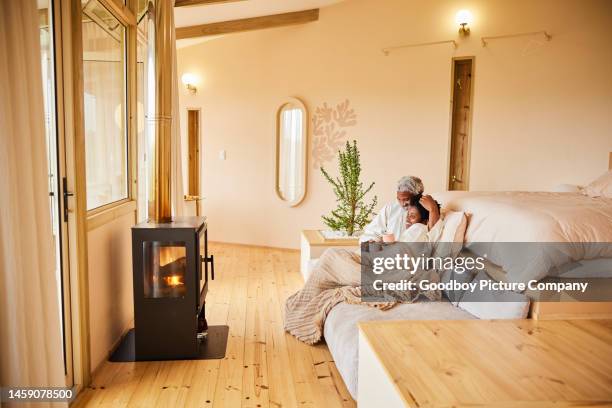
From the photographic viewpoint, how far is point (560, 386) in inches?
56.8

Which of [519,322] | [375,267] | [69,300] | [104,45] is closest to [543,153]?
[375,267]

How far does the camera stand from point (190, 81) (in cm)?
569

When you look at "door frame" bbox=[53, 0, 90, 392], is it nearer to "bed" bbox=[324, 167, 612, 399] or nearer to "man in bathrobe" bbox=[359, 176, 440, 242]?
"bed" bbox=[324, 167, 612, 399]

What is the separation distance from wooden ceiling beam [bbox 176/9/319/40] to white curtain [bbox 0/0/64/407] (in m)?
3.78

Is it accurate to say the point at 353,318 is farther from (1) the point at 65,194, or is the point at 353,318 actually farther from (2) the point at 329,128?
(2) the point at 329,128

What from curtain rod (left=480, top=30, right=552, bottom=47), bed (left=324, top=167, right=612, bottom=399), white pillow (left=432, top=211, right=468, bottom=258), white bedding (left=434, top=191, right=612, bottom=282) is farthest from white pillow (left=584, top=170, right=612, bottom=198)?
curtain rod (left=480, top=30, right=552, bottom=47)

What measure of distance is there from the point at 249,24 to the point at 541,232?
4.08 metres

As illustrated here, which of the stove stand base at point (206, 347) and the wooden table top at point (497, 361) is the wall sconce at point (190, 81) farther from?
the wooden table top at point (497, 361)

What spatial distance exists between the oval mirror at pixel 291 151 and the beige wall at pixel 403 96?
10cm

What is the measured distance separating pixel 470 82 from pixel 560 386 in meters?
3.78

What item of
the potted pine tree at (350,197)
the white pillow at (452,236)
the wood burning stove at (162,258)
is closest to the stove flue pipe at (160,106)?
the wood burning stove at (162,258)

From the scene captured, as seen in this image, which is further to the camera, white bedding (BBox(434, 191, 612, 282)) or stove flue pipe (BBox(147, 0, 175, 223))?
stove flue pipe (BBox(147, 0, 175, 223))

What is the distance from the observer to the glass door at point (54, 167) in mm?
1974

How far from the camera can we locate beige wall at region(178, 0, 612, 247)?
13.9 feet
